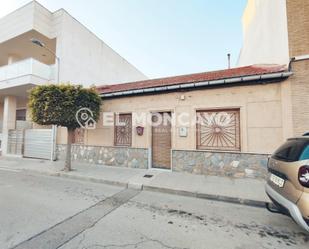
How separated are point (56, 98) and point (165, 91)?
4.45 meters

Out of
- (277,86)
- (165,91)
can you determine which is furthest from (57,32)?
(277,86)

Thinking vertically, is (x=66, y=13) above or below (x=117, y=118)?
above

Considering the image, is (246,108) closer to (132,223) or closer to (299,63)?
(299,63)

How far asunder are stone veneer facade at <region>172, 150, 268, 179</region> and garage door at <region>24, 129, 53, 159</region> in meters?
7.59

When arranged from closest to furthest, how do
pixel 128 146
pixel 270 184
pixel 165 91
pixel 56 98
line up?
1. pixel 270 184
2. pixel 56 98
3. pixel 165 91
4. pixel 128 146

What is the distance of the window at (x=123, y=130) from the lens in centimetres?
864

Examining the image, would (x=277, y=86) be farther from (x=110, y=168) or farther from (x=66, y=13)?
(x=66, y=13)

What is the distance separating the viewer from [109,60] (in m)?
15.6

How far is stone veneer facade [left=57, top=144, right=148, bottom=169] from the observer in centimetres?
812

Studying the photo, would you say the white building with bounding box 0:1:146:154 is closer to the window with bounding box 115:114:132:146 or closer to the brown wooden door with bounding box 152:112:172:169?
the window with bounding box 115:114:132:146

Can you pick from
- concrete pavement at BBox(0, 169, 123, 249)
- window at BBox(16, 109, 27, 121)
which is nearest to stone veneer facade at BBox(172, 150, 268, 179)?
concrete pavement at BBox(0, 169, 123, 249)

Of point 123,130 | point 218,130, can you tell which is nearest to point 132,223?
point 218,130

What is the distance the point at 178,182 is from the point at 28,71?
33.0ft

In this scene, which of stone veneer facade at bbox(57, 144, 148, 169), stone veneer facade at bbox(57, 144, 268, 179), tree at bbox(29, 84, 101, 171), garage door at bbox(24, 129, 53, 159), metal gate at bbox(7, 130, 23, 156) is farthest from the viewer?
metal gate at bbox(7, 130, 23, 156)
